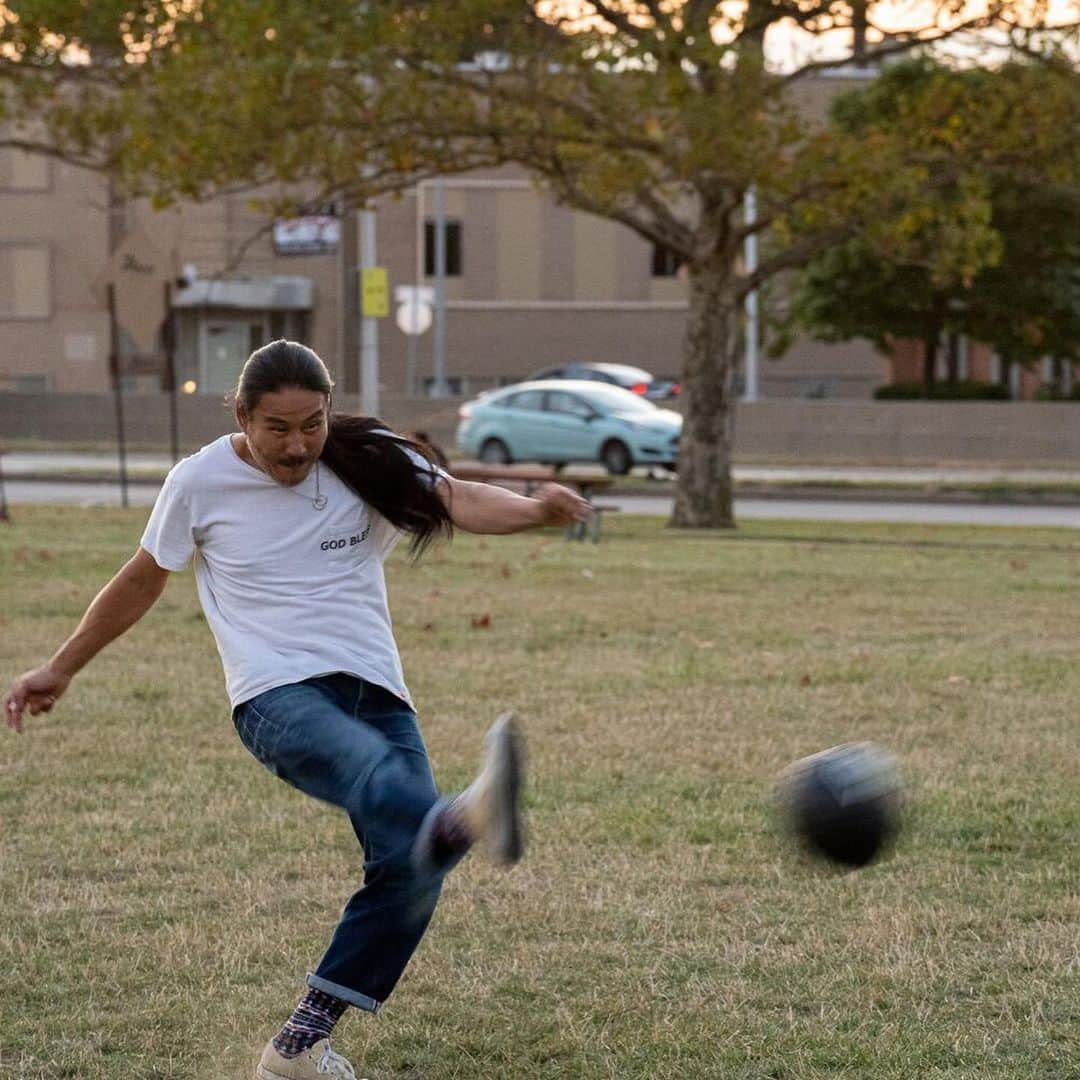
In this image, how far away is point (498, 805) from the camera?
12.7ft

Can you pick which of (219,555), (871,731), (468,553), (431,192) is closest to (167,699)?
(871,731)

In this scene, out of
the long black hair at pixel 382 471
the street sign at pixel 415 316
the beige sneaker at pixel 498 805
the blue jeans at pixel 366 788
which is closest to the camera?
the beige sneaker at pixel 498 805

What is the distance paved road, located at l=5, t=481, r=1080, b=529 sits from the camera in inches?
939

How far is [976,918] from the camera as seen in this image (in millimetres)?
5734

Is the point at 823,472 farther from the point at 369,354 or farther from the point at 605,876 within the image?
the point at 605,876

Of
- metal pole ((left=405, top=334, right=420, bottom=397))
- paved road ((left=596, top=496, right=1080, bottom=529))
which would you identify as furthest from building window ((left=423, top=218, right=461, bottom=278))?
paved road ((left=596, top=496, right=1080, bottom=529))

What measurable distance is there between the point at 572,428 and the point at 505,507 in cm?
2719

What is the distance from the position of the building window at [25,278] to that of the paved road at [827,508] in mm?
24852

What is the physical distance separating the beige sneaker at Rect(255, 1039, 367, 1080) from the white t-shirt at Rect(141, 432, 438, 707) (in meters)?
0.77

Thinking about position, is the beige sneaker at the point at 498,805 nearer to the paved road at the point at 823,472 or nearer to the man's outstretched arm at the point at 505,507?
the man's outstretched arm at the point at 505,507

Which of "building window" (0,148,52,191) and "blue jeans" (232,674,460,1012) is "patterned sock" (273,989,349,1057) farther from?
"building window" (0,148,52,191)

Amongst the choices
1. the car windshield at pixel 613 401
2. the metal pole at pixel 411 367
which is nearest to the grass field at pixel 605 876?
the car windshield at pixel 613 401

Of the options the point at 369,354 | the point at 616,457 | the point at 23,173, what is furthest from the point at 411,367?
the point at 369,354

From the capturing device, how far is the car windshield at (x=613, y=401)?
3158 cm
